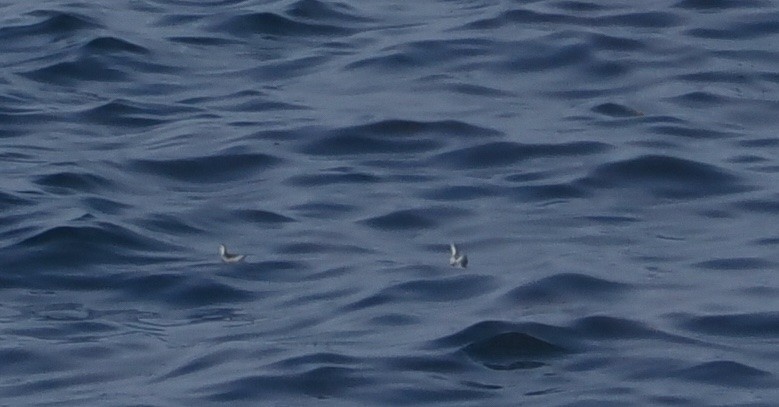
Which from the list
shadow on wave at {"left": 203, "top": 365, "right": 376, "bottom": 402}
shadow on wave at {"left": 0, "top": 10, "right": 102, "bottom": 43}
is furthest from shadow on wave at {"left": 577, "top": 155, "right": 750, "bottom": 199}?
shadow on wave at {"left": 0, "top": 10, "right": 102, "bottom": 43}

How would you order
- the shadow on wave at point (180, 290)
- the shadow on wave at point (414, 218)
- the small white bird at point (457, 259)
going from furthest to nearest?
the shadow on wave at point (414, 218) → the small white bird at point (457, 259) → the shadow on wave at point (180, 290)

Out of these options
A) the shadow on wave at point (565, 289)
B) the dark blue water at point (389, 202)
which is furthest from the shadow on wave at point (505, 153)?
the shadow on wave at point (565, 289)

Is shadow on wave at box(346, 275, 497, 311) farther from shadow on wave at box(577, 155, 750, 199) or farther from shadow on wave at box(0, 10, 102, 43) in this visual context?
shadow on wave at box(0, 10, 102, 43)

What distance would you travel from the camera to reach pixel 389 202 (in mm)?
8414

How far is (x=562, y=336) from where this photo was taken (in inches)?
273

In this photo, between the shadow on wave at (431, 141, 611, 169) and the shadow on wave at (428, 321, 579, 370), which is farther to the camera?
the shadow on wave at (431, 141, 611, 169)

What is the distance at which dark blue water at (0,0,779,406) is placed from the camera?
6773 mm

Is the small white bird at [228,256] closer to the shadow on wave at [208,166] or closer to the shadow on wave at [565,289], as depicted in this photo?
the shadow on wave at [208,166]

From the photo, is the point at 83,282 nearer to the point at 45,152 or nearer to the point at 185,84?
the point at 45,152

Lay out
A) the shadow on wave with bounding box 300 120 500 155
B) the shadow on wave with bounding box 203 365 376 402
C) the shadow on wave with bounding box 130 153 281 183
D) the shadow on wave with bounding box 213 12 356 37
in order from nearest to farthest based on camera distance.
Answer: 1. the shadow on wave with bounding box 203 365 376 402
2. the shadow on wave with bounding box 130 153 281 183
3. the shadow on wave with bounding box 300 120 500 155
4. the shadow on wave with bounding box 213 12 356 37

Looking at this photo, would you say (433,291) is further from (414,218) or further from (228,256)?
(228,256)

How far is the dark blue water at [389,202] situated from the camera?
267 inches

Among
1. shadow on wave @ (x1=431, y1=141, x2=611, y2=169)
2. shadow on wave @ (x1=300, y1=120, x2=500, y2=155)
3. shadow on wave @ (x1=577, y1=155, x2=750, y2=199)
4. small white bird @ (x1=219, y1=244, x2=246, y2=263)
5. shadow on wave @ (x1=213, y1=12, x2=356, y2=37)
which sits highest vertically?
shadow on wave @ (x1=213, y1=12, x2=356, y2=37)

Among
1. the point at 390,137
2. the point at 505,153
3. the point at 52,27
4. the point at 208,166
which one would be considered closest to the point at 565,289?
the point at 505,153
